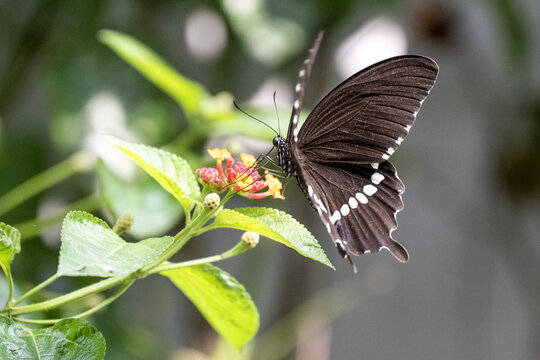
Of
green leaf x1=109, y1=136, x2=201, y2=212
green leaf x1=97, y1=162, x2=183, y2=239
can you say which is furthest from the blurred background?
green leaf x1=109, y1=136, x2=201, y2=212

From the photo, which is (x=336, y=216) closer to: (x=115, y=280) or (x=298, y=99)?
(x=298, y=99)

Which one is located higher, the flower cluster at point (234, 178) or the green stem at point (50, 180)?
the flower cluster at point (234, 178)

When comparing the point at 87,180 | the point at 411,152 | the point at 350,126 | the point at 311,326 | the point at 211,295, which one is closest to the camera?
the point at 211,295

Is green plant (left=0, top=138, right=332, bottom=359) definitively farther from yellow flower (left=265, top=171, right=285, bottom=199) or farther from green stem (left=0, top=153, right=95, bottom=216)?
green stem (left=0, top=153, right=95, bottom=216)

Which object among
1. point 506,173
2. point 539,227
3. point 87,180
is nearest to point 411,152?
Result: point 506,173

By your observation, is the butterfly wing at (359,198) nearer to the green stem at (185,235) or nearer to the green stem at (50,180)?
A: the green stem at (185,235)

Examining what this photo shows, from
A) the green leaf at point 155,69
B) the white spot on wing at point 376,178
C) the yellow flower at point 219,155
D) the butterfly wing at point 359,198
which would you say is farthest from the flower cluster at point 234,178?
the green leaf at point 155,69

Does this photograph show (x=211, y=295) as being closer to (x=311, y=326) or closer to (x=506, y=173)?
(x=311, y=326)
